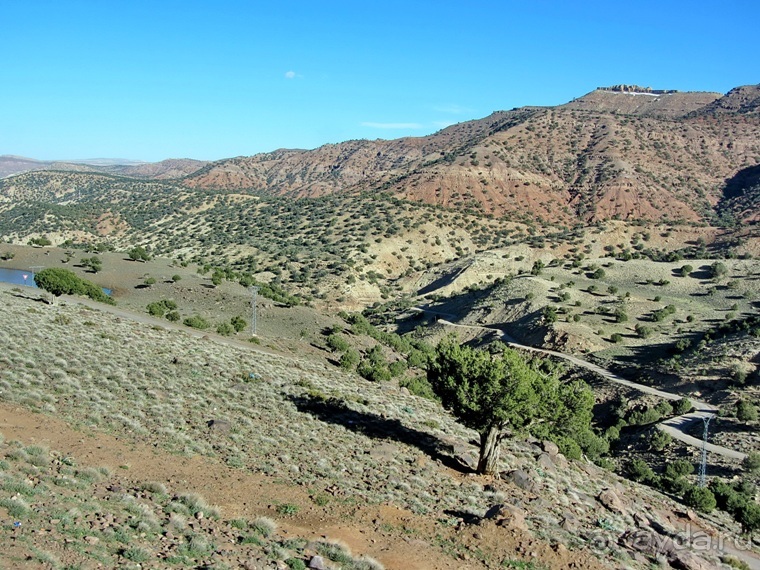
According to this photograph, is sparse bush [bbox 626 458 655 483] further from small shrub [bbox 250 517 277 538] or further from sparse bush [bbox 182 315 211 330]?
sparse bush [bbox 182 315 211 330]

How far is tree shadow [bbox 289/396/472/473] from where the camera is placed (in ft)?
72.5

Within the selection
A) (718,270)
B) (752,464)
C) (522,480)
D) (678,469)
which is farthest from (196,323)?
(718,270)

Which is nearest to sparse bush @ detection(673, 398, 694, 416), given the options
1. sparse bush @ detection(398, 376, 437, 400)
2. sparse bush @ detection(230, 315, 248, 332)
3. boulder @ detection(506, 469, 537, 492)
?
sparse bush @ detection(398, 376, 437, 400)

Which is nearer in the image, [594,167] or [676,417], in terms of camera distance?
[676,417]

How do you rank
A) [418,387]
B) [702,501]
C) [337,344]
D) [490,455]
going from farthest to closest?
1. [337,344]
2. [418,387]
3. [702,501]
4. [490,455]

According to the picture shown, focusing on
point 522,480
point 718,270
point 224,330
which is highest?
point 718,270

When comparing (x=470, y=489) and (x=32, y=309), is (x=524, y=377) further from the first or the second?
(x=32, y=309)

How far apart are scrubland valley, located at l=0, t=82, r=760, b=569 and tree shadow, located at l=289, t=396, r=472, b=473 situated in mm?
182

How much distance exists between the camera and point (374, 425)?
2392cm

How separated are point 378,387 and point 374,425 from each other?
8.55 metres

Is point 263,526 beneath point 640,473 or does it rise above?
above

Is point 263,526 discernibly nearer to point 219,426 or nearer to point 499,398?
point 219,426

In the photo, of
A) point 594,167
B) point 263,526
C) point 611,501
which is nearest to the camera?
point 263,526

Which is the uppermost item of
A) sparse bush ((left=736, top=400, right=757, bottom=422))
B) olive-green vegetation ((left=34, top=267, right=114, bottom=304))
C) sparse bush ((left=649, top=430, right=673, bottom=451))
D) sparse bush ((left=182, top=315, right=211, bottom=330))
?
olive-green vegetation ((left=34, top=267, right=114, bottom=304))
